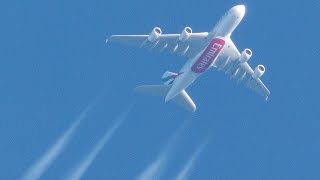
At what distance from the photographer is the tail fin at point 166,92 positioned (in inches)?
6491

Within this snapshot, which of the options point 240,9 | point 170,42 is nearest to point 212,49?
point 240,9

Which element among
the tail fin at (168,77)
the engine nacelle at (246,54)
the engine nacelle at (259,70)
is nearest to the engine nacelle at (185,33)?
the tail fin at (168,77)

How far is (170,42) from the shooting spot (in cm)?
16462

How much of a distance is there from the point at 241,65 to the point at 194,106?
843 centimetres

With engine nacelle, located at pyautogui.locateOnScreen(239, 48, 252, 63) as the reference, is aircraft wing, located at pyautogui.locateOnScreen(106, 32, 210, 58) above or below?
above

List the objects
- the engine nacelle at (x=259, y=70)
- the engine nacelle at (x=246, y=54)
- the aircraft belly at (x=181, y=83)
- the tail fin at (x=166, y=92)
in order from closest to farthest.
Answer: the aircraft belly at (x=181, y=83) → the tail fin at (x=166, y=92) → the engine nacelle at (x=246, y=54) → the engine nacelle at (x=259, y=70)

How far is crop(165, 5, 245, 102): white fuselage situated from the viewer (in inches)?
6314

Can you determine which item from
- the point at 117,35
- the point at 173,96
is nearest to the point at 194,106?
the point at 173,96

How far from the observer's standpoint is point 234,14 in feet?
525

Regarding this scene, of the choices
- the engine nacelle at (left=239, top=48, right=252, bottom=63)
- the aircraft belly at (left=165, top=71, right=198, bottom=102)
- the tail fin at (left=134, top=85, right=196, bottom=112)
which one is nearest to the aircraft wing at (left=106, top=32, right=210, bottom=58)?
the aircraft belly at (left=165, top=71, right=198, bottom=102)

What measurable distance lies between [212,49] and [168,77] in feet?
28.3

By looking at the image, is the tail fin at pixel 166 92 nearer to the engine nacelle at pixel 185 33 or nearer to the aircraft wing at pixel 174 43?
the aircraft wing at pixel 174 43

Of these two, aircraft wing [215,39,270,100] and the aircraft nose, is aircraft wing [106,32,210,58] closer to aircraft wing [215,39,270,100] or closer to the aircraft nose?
aircraft wing [215,39,270,100]

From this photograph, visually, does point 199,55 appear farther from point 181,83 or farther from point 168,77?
point 168,77
